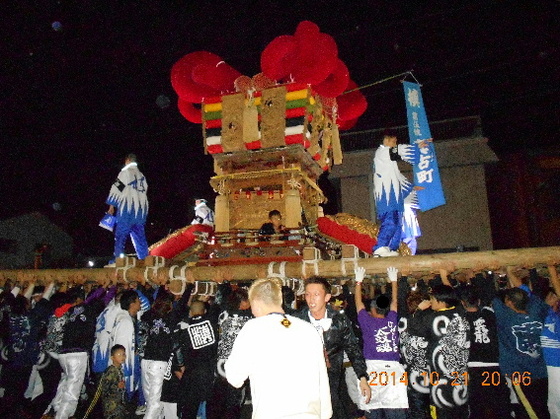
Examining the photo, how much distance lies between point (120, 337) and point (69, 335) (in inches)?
24.7

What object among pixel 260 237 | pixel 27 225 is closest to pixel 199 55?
pixel 260 237

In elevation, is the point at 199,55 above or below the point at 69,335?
above

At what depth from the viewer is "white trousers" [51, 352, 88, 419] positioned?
4844mm

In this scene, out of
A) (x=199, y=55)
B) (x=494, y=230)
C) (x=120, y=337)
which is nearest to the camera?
(x=120, y=337)

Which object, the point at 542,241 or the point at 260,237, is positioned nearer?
the point at 260,237

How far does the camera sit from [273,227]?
5.55 m

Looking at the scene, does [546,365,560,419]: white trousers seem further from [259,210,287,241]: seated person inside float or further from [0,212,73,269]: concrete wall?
[0,212,73,269]: concrete wall

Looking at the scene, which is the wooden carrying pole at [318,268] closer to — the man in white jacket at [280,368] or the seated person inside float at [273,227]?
the seated person inside float at [273,227]

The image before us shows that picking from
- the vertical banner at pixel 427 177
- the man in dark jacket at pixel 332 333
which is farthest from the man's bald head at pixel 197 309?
the vertical banner at pixel 427 177

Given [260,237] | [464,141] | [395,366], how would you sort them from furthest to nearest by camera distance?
[464,141] → [260,237] → [395,366]

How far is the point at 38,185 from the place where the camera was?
11.4m

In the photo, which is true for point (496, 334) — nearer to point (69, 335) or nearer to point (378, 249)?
point (378, 249)
